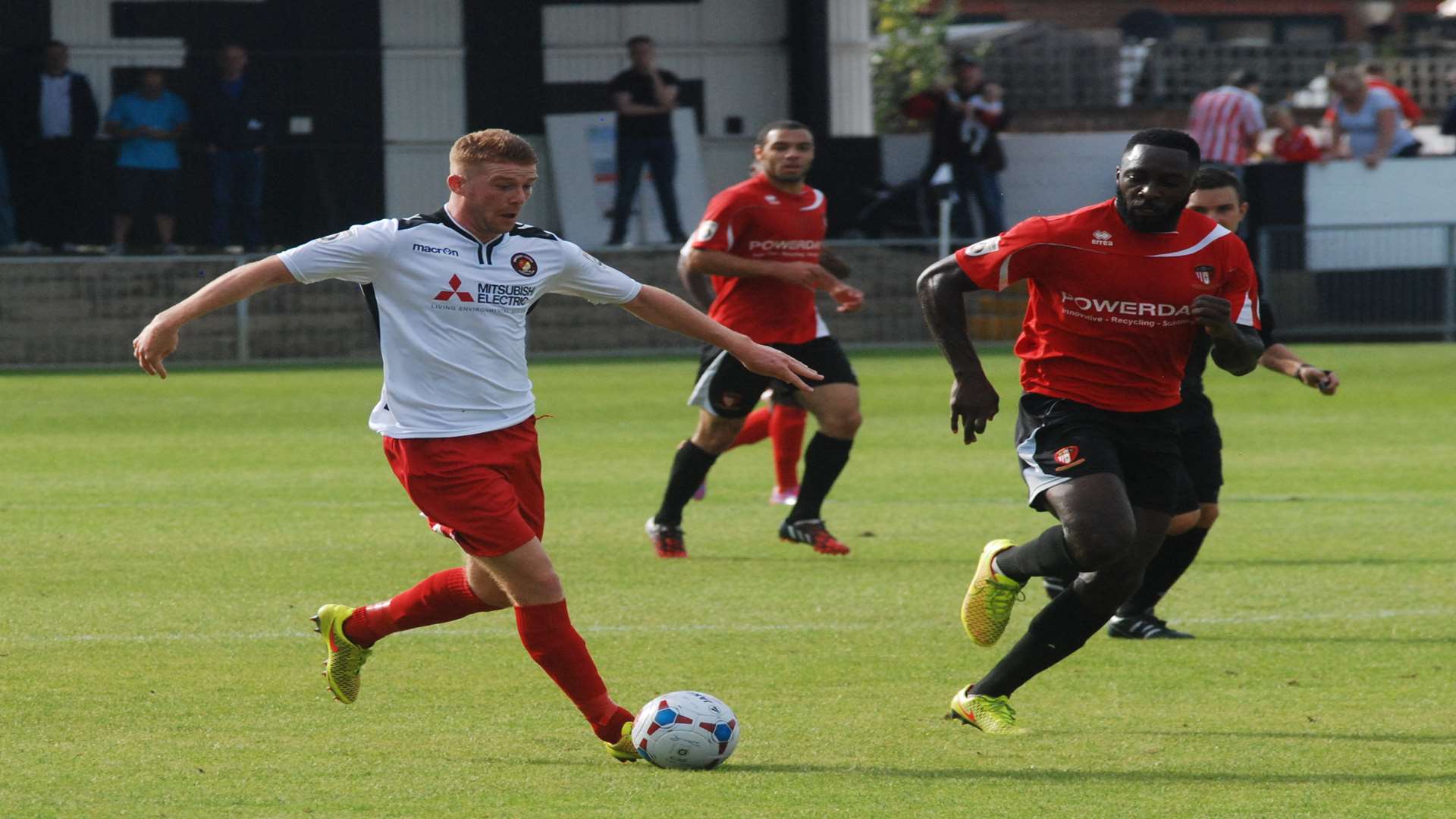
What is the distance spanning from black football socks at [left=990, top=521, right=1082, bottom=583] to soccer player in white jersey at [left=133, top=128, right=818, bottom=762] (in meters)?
0.91

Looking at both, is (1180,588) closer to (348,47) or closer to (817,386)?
(817,386)

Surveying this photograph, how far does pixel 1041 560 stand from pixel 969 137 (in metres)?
18.3

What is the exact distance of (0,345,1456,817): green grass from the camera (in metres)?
5.37

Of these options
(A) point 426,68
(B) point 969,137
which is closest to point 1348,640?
(B) point 969,137

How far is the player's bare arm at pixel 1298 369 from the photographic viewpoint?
24.3ft

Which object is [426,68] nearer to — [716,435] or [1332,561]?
[716,435]

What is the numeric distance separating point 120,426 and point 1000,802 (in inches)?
480

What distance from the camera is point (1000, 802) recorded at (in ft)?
17.1

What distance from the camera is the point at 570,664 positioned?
5.70m

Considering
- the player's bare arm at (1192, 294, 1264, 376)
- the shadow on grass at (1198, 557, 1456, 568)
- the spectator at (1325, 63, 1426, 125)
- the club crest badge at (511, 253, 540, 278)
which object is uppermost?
the spectator at (1325, 63, 1426, 125)

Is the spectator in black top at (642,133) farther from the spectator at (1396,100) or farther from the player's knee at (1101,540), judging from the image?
the player's knee at (1101,540)

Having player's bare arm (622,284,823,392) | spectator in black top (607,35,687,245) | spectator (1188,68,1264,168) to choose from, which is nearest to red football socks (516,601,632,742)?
player's bare arm (622,284,823,392)

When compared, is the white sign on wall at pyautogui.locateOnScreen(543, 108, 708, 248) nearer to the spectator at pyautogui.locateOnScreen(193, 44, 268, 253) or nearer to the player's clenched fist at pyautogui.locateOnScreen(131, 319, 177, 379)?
the spectator at pyautogui.locateOnScreen(193, 44, 268, 253)

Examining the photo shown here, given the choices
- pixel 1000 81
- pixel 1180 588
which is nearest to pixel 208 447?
pixel 1180 588
